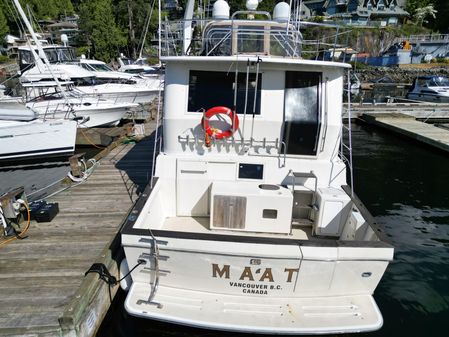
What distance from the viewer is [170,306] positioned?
13.5ft

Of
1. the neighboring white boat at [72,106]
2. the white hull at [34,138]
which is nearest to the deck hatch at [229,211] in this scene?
the white hull at [34,138]

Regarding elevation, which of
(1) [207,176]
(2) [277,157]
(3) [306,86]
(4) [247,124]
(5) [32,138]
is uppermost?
(3) [306,86]

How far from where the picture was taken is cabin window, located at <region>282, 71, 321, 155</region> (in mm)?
5590

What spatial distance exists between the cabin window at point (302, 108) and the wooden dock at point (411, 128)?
34.4ft

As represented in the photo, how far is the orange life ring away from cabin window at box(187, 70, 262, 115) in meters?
0.18

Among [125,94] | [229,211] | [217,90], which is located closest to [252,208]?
[229,211]

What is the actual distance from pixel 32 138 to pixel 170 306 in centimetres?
1125

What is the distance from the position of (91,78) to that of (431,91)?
25842mm

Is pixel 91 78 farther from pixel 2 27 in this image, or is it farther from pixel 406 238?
pixel 2 27

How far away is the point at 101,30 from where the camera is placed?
45.8m

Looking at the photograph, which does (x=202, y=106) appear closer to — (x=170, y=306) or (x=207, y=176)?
(x=207, y=176)

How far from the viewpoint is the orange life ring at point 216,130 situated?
5461 millimetres

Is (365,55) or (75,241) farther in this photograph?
(365,55)

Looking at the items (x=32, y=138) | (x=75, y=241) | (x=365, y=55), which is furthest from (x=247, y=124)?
(x=365, y=55)
